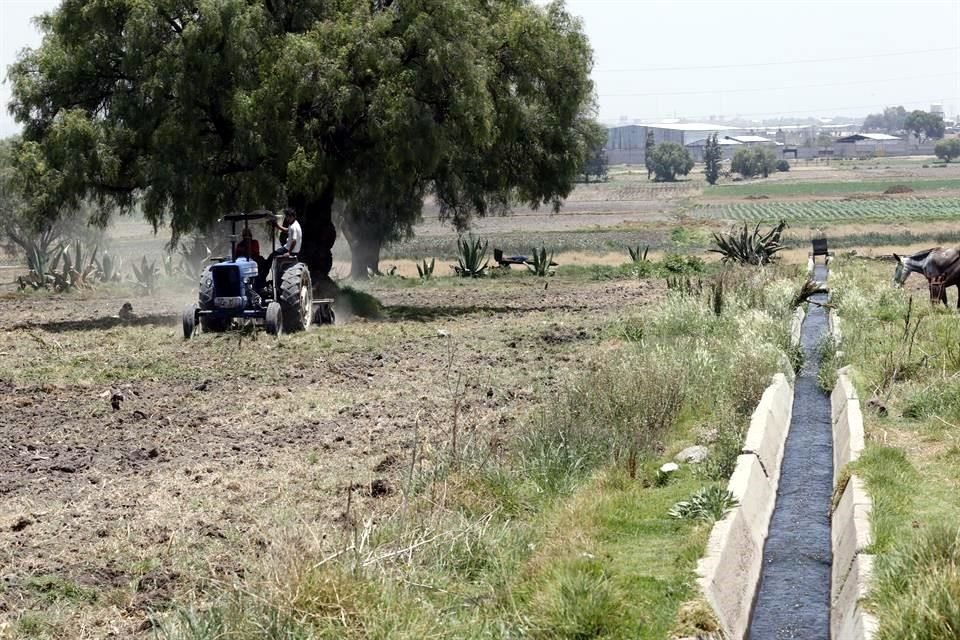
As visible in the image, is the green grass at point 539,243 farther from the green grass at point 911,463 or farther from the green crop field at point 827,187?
the green crop field at point 827,187

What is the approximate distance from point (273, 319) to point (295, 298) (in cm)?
73

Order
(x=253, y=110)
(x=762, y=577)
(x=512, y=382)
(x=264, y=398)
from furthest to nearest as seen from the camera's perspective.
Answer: (x=253, y=110) < (x=512, y=382) < (x=264, y=398) < (x=762, y=577)

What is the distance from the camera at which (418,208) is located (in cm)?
3675

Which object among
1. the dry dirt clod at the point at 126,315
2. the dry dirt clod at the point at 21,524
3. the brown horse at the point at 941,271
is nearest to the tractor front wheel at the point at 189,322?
the dry dirt clod at the point at 126,315

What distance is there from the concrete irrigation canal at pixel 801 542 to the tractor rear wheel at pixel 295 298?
879 cm

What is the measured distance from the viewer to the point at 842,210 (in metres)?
109

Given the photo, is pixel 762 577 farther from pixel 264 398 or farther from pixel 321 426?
pixel 264 398

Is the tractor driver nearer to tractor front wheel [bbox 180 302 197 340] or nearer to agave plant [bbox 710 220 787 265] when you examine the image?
tractor front wheel [bbox 180 302 197 340]

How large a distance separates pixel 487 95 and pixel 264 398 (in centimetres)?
1349

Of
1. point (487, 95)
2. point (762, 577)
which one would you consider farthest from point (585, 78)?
point (762, 577)

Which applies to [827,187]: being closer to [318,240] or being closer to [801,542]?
[318,240]

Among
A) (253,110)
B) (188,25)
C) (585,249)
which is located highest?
(188,25)

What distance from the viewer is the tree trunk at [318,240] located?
95.7ft

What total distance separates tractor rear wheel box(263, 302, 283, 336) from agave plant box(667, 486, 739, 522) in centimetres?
1228
